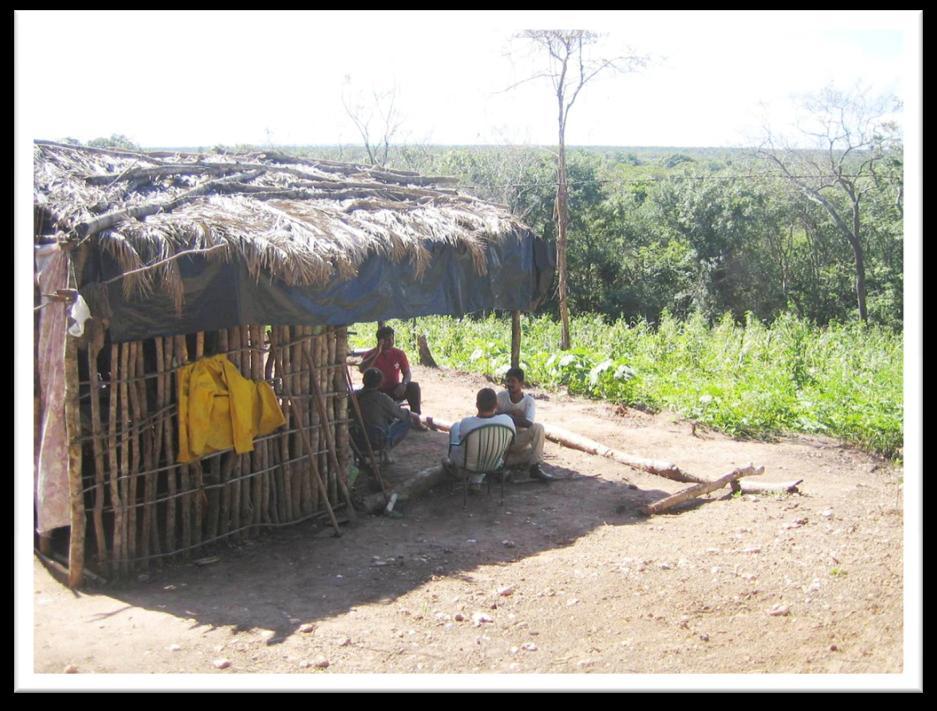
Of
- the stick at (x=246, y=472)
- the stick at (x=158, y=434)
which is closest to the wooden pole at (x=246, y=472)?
the stick at (x=246, y=472)

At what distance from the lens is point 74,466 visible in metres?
5.84

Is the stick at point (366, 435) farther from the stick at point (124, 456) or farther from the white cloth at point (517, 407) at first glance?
the stick at point (124, 456)

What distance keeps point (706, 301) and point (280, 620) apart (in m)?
26.3

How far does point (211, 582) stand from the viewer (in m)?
6.26

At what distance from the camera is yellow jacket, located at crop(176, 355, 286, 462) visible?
6.45m

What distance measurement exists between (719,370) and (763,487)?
616cm

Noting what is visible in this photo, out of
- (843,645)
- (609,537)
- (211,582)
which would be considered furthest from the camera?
(609,537)

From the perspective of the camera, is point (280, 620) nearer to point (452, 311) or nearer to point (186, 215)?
point (186, 215)

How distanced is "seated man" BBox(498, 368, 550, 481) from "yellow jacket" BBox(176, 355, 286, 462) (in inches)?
96.4

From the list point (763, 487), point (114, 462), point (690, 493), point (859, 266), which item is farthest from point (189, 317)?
point (859, 266)

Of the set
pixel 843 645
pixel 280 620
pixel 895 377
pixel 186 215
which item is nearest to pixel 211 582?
pixel 280 620

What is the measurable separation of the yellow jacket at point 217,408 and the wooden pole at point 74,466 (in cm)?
77

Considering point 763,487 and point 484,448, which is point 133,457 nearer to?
point 484,448

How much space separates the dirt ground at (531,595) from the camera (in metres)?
4.96
